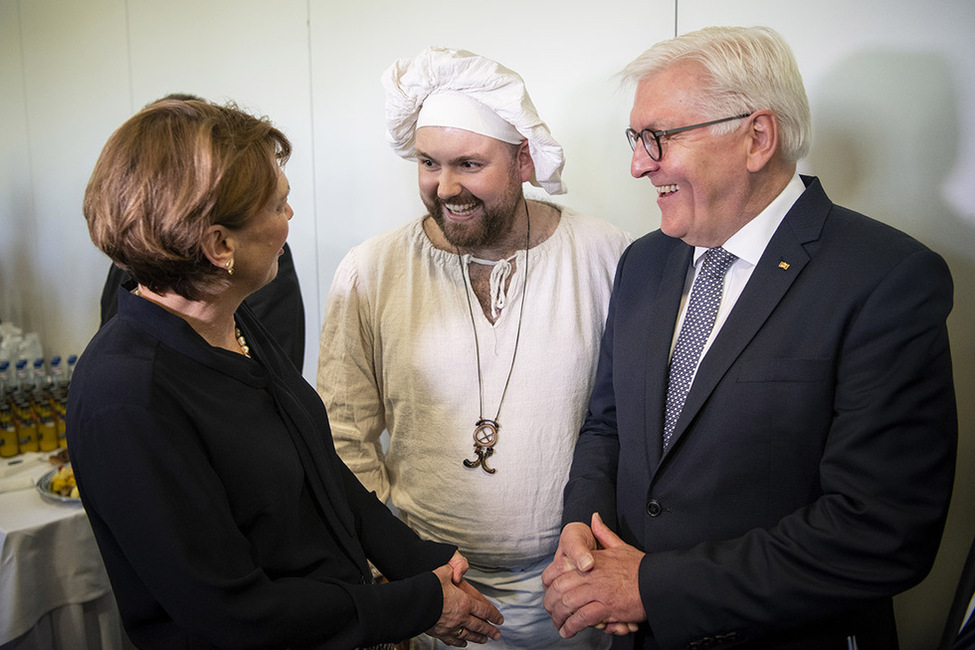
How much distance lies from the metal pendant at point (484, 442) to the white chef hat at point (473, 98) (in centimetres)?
64

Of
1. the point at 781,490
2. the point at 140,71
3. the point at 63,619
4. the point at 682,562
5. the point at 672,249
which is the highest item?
the point at 140,71

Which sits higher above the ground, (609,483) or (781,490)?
(781,490)

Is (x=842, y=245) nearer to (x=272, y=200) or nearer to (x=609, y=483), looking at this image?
(x=609, y=483)

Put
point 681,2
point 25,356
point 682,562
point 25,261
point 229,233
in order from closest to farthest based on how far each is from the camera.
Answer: point 229,233
point 682,562
point 681,2
point 25,356
point 25,261

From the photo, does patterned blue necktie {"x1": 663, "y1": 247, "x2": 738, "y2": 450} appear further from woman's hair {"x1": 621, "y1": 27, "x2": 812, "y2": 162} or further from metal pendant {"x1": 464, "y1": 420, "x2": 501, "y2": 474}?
metal pendant {"x1": 464, "y1": 420, "x2": 501, "y2": 474}

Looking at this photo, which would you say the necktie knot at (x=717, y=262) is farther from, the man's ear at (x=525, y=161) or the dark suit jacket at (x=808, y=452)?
the man's ear at (x=525, y=161)

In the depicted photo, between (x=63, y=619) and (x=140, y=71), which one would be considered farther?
(x=140, y=71)

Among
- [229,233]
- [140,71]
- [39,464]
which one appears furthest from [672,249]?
[140,71]

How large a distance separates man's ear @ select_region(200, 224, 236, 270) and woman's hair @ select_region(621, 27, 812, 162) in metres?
0.94

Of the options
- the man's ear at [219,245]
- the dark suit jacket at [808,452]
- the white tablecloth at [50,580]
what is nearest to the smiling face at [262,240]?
the man's ear at [219,245]

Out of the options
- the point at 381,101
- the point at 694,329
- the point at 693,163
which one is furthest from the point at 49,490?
the point at 693,163

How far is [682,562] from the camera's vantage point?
135 centimetres

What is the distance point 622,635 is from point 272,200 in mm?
1120

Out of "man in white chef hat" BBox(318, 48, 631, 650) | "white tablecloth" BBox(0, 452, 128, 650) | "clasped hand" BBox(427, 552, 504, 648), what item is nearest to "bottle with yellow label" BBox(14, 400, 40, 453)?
"white tablecloth" BBox(0, 452, 128, 650)
